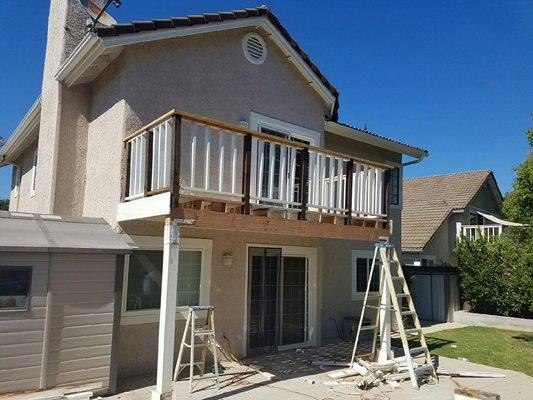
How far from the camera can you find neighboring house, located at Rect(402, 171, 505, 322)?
17.9 m

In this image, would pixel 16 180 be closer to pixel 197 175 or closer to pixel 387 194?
pixel 197 175

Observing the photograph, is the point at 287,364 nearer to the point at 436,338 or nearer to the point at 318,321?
the point at 318,321

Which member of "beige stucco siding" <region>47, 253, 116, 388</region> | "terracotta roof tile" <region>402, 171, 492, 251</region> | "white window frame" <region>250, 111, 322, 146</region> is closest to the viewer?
"beige stucco siding" <region>47, 253, 116, 388</region>

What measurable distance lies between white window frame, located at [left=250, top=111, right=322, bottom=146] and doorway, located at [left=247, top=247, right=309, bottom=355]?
9.70 ft

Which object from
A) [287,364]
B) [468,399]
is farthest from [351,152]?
[468,399]

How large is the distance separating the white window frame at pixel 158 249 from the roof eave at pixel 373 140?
17.9 ft

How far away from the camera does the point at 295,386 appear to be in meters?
7.97

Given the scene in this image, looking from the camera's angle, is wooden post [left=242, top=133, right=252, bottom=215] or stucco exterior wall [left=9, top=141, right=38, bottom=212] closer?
wooden post [left=242, top=133, right=252, bottom=215]

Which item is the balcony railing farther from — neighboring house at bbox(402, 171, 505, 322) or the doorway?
neighboring house at bbox(402, 171, 505, 322)

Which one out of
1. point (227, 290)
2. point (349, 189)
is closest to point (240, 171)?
point (349, 189)

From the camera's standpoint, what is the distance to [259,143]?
796 cm

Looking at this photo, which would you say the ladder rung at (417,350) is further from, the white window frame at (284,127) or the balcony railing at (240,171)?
the white window frame at (284,127)

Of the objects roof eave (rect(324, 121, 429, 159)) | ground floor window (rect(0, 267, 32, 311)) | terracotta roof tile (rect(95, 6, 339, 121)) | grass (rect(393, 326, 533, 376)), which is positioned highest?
terracotta roof tile (rect(95, 6, 339, 121))

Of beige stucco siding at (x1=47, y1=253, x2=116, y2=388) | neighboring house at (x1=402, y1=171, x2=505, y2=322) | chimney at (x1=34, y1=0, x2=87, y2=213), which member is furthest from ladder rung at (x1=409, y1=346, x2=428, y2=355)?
neighboring house at (x1=402, y1=171, x2=505, y2=322)
